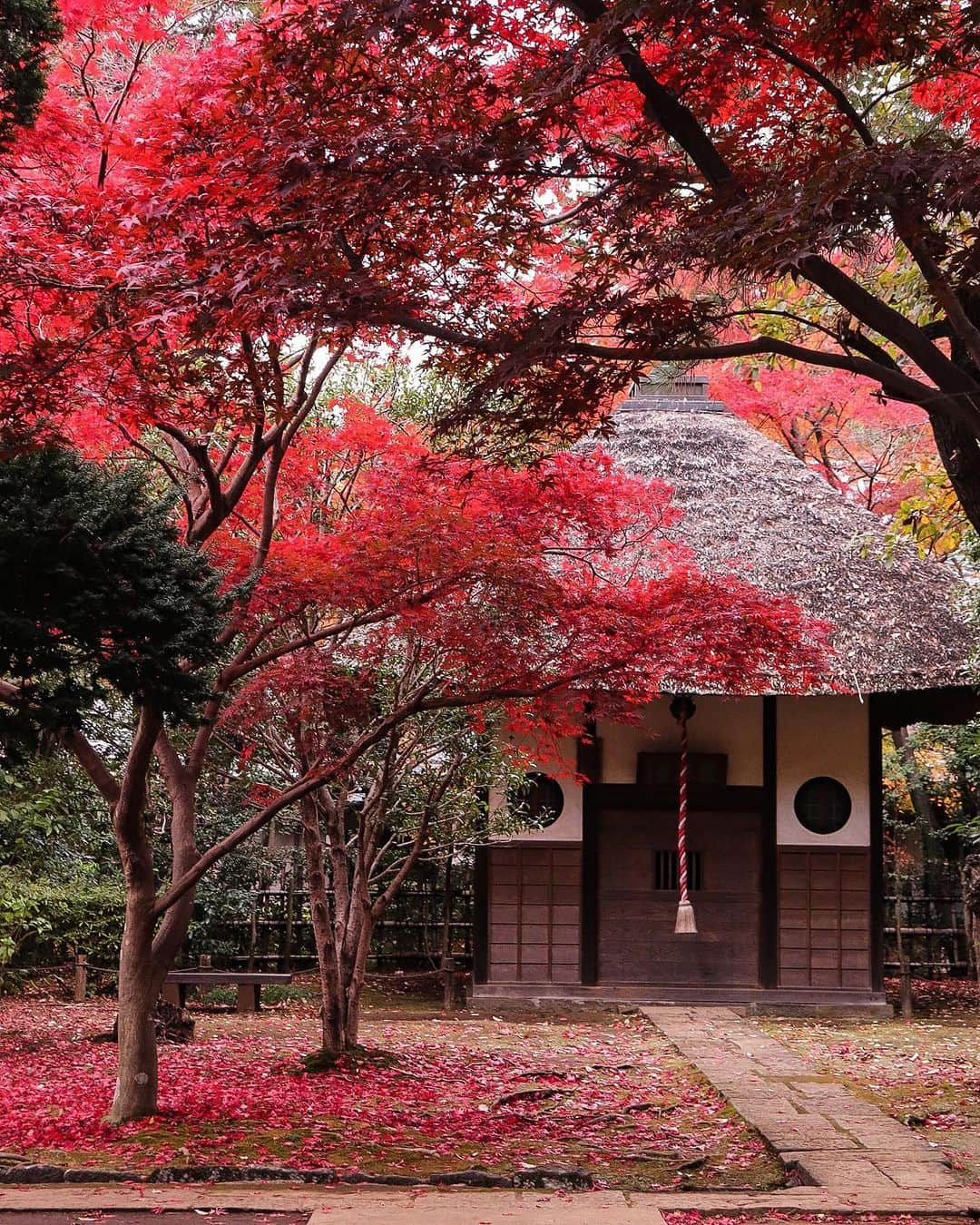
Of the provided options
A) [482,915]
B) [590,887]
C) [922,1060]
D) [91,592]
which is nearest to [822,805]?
[590,887]

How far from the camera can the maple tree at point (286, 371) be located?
4992 mm

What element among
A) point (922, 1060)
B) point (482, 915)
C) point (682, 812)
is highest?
point (682, 812)

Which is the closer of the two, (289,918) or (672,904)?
(672,904)

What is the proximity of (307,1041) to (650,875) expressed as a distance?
3.93m

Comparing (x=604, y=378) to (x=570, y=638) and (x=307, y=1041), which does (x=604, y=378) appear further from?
(x=307, y=1041)

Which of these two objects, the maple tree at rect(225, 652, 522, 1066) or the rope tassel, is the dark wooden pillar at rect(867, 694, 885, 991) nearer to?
the rope tassel

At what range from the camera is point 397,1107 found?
759 centimetres

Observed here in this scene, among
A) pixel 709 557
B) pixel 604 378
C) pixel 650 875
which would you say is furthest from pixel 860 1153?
pixel 709 557

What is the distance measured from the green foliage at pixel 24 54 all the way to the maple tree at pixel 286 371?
510 mm

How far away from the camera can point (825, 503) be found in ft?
45.2

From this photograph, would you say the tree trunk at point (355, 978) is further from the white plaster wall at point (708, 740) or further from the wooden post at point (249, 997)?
the white plaster wall at point (708, 740)

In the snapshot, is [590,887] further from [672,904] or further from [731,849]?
[731,849]

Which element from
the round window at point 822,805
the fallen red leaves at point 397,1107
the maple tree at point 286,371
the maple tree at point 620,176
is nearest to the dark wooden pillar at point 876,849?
the round window at point 822,805

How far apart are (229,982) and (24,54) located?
7.94 m
